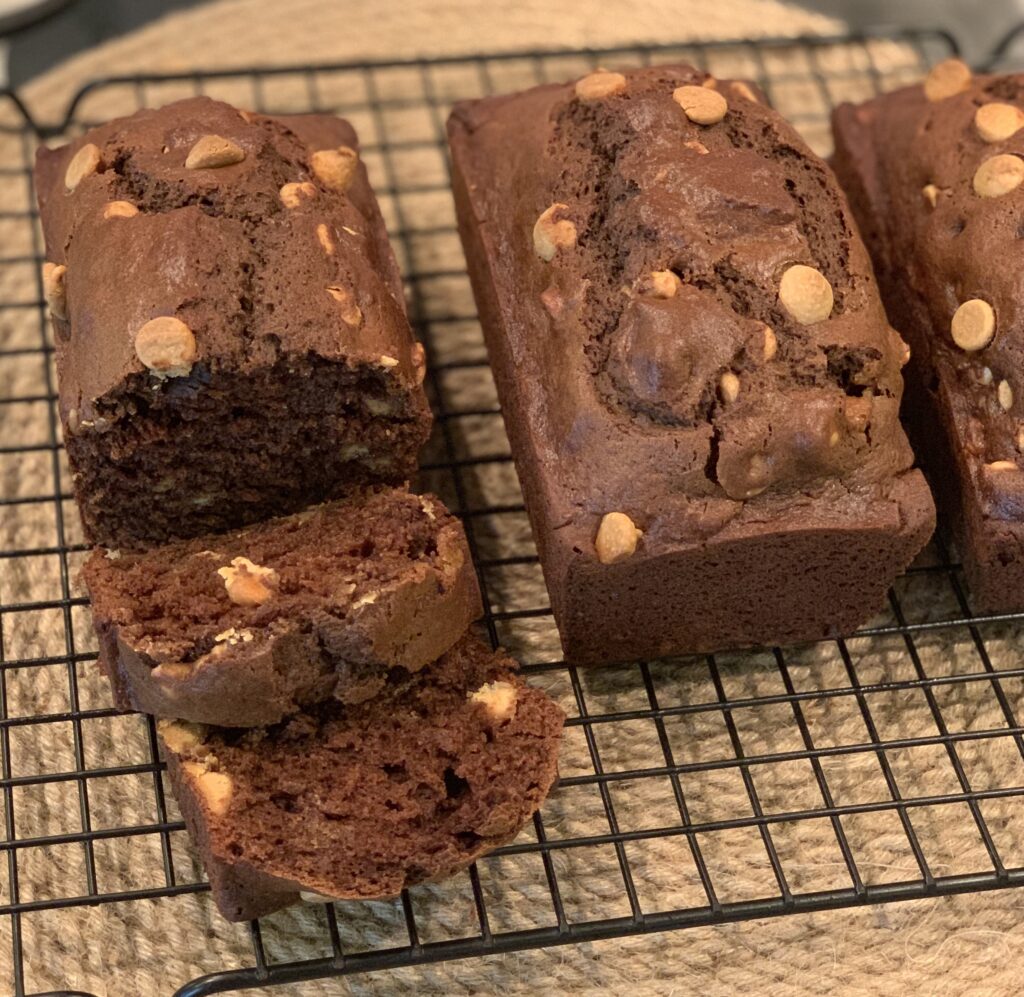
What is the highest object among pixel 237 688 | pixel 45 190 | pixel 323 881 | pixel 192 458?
pixel 45 190

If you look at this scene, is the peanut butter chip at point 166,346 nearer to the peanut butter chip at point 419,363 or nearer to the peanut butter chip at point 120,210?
the peanut butter chip at point 120,210

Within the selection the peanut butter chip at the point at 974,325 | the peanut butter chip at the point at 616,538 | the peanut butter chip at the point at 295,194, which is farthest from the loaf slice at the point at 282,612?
the peanut butter chip at the point at 974,325

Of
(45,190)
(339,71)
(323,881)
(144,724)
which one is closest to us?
(323,881)

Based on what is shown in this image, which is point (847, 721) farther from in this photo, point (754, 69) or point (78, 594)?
point (754, 69)

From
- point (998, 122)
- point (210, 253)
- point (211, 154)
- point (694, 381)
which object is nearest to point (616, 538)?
point (694, 381)

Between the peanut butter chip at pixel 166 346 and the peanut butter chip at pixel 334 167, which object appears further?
the peanut butter chip at pixel 334 167

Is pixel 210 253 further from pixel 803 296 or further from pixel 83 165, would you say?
pixel 803 296

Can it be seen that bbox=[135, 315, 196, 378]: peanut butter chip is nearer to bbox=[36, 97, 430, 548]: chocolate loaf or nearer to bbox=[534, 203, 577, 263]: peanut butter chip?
bbox=[36, 97, 430, 548]: chocolate loaf

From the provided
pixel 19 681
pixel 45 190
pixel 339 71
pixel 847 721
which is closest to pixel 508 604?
pixel 847 721
